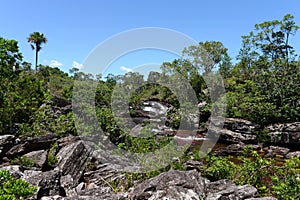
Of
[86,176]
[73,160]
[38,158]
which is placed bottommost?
[86,176]

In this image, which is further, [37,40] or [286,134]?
[37,40]

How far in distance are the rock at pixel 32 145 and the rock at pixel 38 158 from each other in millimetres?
464

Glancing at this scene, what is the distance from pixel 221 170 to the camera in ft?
23.8

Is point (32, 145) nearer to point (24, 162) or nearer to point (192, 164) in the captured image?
point (24, 162)

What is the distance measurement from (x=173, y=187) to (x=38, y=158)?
4.60m

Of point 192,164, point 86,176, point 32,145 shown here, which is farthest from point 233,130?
point 32,145

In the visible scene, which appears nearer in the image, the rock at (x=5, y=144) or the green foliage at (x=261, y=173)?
the green foliage at (x=261, y=173)

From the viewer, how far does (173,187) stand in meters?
5.14

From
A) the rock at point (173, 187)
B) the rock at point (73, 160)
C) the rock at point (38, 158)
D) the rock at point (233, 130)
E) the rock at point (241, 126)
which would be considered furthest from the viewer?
the rock at point (241, 126)

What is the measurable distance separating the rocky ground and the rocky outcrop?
1420mm

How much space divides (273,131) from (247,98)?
11.5 ft

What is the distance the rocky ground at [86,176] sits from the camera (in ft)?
17.3

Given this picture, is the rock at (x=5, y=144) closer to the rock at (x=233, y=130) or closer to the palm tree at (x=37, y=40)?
the rock at (x=233, y=130)

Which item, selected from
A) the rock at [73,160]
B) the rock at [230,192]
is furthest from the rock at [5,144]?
the rock at [230,192]
